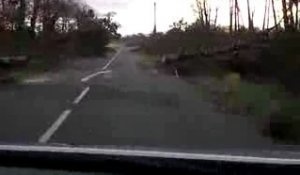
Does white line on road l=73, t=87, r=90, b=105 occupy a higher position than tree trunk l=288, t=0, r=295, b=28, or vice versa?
tree trunk l=288, t=0, r=295, b=28

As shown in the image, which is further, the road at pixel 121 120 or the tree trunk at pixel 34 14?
the tree trunk at pixel 34 14

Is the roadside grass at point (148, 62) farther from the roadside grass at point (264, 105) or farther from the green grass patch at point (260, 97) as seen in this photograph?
the green grass patch at point (260, 97)

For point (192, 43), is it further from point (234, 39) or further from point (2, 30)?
point (2, 30)

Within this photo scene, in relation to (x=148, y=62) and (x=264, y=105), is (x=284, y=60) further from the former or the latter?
(x=148, y=62)

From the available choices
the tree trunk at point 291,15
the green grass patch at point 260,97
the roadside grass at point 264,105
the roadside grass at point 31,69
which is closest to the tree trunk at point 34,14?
the roadside grass at point 31,69

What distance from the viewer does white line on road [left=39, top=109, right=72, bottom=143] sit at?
1171 cm

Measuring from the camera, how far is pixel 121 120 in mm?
14789

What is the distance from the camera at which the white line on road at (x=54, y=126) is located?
1171 cm

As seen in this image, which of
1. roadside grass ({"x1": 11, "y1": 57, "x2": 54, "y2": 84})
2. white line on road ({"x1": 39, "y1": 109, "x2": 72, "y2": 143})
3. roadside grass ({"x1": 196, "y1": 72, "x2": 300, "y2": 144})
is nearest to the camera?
white line on road ({"x1": 39, "y1": 109, "x2": 72, "y2": 143})

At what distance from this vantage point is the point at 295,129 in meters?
12.8

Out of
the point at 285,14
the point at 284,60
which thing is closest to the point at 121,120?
the point at 284,60

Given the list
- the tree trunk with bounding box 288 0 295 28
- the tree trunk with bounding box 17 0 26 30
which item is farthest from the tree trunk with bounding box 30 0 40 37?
the tree trunk with bounding box 288 0 295 28

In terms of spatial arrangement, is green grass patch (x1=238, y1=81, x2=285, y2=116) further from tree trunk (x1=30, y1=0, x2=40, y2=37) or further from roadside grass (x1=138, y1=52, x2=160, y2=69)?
tree trunk (x1=30, y1=0, x2=40, y2=37)

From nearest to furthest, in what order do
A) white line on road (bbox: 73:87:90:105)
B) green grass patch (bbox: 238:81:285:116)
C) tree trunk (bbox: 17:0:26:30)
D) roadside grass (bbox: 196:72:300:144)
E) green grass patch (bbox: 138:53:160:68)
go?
roadside grass (bbox: 196:72:300:144)
green grass patch (bbox: 238:81:285:116)
white line on road (bbox: 73:87:90:105)
tree trunk (bbox: 17:0:26:30)
green grass patch (bbox: 138:53:160:68)
